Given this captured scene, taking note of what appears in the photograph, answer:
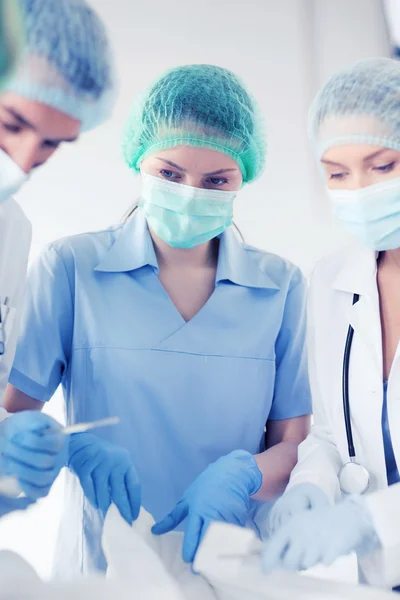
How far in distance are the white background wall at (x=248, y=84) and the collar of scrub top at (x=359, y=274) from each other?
7.6 inches

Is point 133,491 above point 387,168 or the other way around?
the other way around

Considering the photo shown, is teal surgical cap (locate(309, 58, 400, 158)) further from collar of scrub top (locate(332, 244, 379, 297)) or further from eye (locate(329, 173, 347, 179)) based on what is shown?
collar of scrub top (locate(332, 244, 379, 297))

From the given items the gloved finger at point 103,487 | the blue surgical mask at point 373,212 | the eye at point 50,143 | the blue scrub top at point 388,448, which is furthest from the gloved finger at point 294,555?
the eye at point 50,143

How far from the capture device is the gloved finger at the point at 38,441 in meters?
1.12

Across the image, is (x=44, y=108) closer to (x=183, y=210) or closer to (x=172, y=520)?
(x=183, y=210)

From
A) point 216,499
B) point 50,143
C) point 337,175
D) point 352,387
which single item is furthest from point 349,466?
point 50,143

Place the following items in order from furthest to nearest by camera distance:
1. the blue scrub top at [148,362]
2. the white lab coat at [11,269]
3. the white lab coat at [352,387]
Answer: the blue scrub top at [148,362], the white lab coat at [11,269], the white lab coat at [352,387]

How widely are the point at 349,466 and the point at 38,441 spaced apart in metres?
0.57

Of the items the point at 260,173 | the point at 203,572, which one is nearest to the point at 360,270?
the point at 260,173

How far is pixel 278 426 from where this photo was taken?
1.51 meters

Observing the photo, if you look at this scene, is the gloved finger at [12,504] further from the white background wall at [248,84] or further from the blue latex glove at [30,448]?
the white background wall at [248,84]

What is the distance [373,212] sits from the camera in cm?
119

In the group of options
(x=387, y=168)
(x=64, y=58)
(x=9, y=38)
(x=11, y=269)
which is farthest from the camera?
(x=11, y=269)

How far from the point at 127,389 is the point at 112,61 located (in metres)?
0.65
